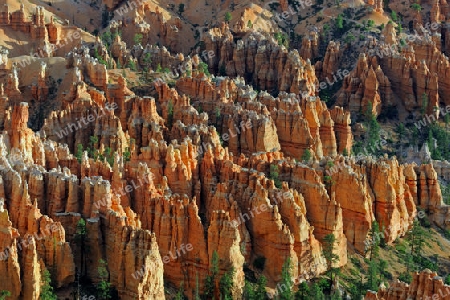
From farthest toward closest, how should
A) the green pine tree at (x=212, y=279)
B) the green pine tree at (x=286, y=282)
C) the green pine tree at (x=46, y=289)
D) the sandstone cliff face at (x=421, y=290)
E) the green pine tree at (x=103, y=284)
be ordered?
the green pine tree at (x=286, y=282) → the green pine tree at (x=212, y=279) → the green pine tree at (x=103, y=284) → the green pine tree at (x=46, y=289) → the sandstone cliff face at (x=421, y=290)

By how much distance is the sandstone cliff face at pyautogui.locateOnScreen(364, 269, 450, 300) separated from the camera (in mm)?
73875

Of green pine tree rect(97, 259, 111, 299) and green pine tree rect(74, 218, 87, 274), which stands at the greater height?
green pine tree rect(74, 218, 87, 274)

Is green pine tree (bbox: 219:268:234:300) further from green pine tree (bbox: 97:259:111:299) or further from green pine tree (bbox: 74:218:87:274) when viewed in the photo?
green pine tree (bbox: 74:218:87:274)

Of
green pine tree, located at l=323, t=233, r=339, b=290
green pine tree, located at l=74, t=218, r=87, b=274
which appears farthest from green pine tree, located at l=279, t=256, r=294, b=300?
green pine tree, located at l=74, t=218, r=87, b=274

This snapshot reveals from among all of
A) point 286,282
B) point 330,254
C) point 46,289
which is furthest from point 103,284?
point 330,254

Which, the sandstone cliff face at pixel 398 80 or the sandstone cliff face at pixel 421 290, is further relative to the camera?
the sandstone cliff face at pixel 398 80

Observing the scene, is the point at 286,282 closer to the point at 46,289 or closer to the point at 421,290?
the point at 421,290

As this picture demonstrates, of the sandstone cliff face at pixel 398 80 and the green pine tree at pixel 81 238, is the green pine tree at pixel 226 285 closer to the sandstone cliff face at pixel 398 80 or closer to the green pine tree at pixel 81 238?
the green pine tree at pixel 81 238

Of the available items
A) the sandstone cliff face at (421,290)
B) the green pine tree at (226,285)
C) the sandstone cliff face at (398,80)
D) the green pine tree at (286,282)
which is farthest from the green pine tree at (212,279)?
the sandstone cliff face at (398,80)

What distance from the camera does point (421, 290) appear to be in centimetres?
7412

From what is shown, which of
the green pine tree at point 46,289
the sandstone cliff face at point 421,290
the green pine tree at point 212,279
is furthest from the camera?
the green pine tree at point 212,279

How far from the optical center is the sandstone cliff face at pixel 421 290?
73.9m

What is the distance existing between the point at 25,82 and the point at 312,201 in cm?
5098

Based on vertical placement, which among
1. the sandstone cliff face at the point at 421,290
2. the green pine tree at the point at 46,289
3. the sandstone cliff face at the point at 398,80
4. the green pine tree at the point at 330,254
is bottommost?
the sandstone cliff face at the point at 421,290
